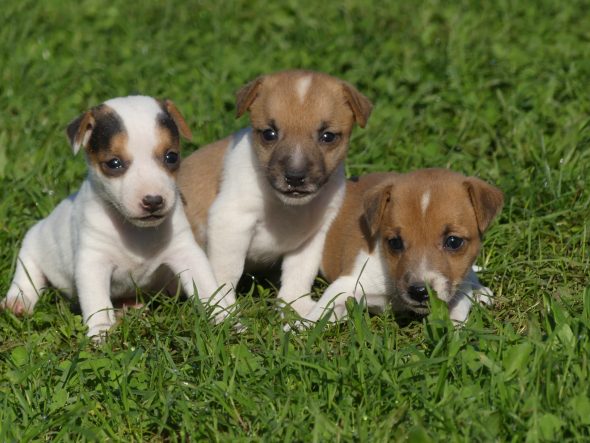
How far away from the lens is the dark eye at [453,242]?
21.7ft

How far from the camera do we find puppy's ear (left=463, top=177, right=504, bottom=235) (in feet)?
21.9

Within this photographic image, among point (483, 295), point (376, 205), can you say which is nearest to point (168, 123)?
point (376, 205)

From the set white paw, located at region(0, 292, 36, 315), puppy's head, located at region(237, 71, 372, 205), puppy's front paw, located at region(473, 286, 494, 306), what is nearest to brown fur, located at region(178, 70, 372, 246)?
puppy's head, located at region(237, 71, 372, 205)

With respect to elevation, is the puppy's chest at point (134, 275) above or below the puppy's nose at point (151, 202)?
below

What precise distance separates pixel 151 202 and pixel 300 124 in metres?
1.28

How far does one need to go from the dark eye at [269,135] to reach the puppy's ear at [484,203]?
148 cm

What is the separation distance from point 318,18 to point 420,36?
1.47 metres

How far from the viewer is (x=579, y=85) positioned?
10.0m

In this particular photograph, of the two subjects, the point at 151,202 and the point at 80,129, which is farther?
the point at 80,129

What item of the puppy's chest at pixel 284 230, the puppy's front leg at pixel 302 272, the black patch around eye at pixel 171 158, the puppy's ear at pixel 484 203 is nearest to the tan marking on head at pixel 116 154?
the black patch around eye at pixel 171 158

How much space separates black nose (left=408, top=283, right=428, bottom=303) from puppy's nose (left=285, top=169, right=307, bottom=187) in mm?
1134

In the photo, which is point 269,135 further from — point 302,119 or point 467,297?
point 467,297

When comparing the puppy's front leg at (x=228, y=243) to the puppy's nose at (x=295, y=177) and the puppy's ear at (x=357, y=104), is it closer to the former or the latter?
the puppy's nose at (x=295, y=177)

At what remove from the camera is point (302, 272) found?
762 centimetres
